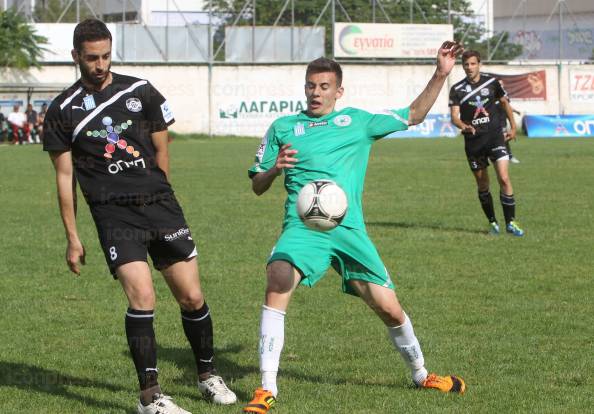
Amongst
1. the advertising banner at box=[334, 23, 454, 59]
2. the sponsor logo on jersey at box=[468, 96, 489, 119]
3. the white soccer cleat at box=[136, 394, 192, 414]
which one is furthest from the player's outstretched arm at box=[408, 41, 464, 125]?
the advertising banner at box=[334, 23, 454, 59]

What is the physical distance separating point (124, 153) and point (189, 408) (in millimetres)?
1433

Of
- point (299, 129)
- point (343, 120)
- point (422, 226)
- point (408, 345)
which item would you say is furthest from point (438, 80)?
point (422, 226)

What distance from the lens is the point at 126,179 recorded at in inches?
222

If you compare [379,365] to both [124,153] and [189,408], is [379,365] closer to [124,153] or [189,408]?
[189,408]

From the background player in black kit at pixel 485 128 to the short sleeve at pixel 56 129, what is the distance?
838 cm

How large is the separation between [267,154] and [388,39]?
45765 mm

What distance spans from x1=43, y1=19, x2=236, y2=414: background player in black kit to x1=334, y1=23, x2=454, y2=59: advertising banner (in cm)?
4499

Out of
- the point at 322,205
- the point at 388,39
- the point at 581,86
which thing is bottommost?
the point at 322,205

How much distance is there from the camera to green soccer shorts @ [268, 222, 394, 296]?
566 cm

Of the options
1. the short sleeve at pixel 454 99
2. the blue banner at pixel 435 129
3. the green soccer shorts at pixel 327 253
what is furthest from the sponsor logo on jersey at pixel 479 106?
the blue banner at pixel 435 129

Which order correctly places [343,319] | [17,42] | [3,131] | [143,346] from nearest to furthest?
1. [143,346]
2. [343,319]
3. [3,131]
4. [17,42]

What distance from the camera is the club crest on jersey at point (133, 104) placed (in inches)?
221

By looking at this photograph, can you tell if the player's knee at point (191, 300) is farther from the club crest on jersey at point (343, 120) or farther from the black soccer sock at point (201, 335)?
the club crest on jersey at point (343, 120)

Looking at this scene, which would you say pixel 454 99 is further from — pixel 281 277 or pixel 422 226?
pixel 281 277
